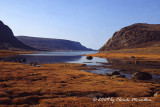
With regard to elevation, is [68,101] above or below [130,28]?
below

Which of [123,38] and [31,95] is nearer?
[31,95]

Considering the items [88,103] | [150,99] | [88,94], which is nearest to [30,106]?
[88,103]

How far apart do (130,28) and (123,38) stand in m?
15.9

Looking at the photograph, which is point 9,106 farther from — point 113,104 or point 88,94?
point 113,104

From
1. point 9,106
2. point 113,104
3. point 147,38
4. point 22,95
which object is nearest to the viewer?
point 9,106

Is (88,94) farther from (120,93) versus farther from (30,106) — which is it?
(30,106)

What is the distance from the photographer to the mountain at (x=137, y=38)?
403 feet

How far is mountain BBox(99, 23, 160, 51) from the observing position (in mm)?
122875

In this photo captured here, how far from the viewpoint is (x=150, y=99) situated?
1184 centimetres

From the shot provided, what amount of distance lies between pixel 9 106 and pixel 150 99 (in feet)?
37.6

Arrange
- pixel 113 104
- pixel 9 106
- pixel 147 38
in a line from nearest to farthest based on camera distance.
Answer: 1. pixel 9 106
2. pixel 113 104
3. pixel 147 38

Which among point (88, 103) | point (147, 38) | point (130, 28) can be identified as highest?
point (130, 28)

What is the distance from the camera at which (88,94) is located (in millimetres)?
13062

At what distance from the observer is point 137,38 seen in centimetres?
13488
